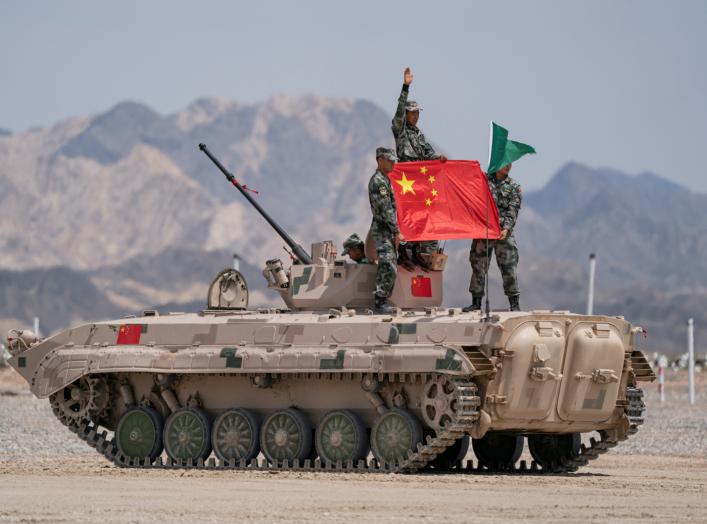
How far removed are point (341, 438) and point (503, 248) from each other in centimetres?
397

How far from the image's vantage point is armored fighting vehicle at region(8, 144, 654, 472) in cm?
2477

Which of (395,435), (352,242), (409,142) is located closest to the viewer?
(395,435)

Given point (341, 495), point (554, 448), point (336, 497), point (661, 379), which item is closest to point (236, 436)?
point (554, 448)

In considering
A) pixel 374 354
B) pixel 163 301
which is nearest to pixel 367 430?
pixel 374 354

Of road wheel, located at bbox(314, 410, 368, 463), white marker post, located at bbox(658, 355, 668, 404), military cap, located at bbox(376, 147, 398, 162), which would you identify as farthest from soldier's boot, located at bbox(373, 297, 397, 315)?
white marker post, located at bbox(658, 355, 668, 404)

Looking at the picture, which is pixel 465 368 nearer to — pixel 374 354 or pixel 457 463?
pixel 374 354

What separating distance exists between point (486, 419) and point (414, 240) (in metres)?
3.67

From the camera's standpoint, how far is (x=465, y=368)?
24.1 meters

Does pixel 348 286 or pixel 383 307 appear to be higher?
pixel 348 286

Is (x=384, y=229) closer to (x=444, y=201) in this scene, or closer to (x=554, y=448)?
(x=444, y=201)

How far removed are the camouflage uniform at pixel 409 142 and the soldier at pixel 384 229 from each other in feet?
1.28

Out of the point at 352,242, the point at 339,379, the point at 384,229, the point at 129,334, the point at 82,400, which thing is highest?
the point at 384,229

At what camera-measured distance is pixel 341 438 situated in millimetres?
Answer: 25938

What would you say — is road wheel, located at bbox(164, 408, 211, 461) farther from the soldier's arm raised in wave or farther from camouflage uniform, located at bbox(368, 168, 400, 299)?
the soldier's arm raised in wave
